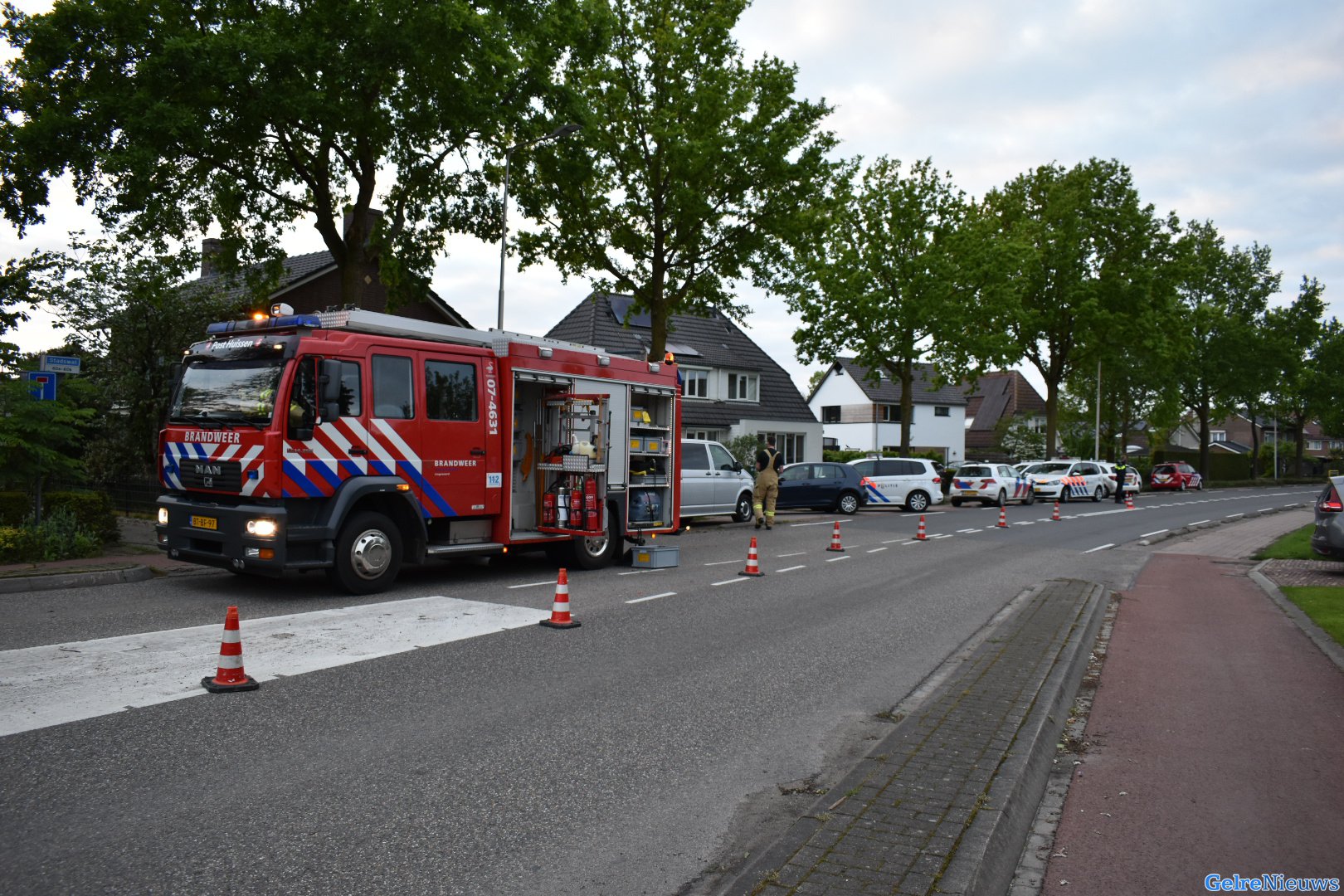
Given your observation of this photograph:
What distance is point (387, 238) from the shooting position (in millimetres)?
17031

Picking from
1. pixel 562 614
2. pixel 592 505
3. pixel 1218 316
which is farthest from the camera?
pixel 1218 316

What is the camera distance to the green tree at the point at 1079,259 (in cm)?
4466

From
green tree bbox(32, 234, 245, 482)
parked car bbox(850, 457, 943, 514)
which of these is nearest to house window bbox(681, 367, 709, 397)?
parked car bbox(850, 457, 943, 514)

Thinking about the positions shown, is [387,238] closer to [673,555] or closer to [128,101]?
[128,101]

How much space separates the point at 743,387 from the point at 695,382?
128 inches

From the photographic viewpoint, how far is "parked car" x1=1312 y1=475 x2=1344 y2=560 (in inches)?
541

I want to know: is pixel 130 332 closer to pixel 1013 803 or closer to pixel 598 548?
pixel 598 548

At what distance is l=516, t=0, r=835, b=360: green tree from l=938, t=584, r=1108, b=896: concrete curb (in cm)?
1657

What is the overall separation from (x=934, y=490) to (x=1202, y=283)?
4078 centimetres

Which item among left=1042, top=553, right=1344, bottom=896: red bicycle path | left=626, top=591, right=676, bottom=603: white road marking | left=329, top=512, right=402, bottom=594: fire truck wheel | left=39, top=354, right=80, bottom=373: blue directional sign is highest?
left=39, top=354, right=80, bottom=373: blue directional sign

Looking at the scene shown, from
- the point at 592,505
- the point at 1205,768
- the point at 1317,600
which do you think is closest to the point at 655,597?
the point at 592,505

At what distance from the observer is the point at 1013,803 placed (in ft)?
14.8

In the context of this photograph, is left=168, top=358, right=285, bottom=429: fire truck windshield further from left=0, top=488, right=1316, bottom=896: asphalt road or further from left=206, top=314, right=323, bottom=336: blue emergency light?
left=0, top=488, right=1316, bottom=896: asphalt road

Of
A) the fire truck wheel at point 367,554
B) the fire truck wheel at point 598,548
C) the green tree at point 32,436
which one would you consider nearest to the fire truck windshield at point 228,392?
the fire truck wheel at point 367,554
